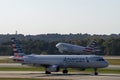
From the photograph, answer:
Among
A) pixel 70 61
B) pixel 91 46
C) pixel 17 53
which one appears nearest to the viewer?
pixel 70 61

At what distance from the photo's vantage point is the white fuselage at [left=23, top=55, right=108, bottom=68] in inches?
2820

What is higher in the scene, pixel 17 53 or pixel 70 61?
pixel 17 53

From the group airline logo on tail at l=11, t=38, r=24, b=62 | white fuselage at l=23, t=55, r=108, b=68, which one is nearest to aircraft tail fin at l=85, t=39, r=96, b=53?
airline logo on tail at l=11, t=38, r=24, b=62

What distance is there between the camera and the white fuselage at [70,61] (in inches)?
2820

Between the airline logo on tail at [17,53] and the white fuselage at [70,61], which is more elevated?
the airline logo on tail at [17,53]

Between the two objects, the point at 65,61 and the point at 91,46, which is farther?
the point at 91,46

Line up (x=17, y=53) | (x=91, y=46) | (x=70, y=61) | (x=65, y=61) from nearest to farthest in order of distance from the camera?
(x=70, y=61)
(x=65, y=61)
(x=17, y=53)
(x=91, y=46)

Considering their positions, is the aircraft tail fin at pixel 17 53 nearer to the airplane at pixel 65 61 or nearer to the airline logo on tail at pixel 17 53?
the airline logo on tail at pixel 17 53

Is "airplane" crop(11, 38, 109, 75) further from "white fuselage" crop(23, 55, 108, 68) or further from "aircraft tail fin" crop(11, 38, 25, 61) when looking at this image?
"aircraft tail fin" crop(11, 38, 25, 61)

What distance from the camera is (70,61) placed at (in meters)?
73.6

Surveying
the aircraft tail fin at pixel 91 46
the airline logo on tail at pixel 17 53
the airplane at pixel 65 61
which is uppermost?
the aircraft tail fin at pixel 91 46

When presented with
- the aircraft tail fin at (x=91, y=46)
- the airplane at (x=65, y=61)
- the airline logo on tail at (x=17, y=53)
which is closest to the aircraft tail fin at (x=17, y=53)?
the airline logo on tail at (x=17, y=53)

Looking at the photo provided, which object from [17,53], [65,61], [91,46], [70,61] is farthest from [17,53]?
Result: [91,46]

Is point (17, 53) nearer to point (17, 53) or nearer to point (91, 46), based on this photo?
point (17, 53)
